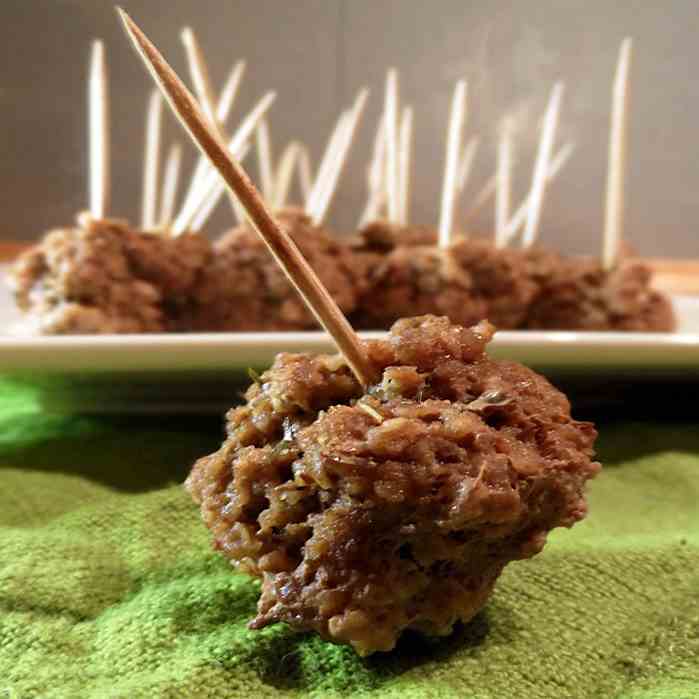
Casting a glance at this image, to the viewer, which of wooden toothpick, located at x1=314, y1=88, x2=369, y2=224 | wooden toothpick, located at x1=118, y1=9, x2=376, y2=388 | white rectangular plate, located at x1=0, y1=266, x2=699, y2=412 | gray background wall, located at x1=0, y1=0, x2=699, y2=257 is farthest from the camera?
gray background wall, located at x1=0, y1=0, x2=699, y2=257

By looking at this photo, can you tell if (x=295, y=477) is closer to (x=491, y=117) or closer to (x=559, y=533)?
(x=559, y=533)

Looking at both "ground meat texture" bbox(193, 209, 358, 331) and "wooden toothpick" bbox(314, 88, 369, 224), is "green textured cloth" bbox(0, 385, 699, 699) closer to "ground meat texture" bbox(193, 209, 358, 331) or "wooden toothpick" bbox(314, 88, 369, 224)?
"ground meat texture" bbox(193, 209, 358, 331)

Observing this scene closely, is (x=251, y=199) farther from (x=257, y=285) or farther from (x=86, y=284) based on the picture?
(x=257, y=285)

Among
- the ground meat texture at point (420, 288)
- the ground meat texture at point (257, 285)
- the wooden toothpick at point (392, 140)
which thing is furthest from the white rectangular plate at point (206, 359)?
the wooden toothpick at point (392, 140)

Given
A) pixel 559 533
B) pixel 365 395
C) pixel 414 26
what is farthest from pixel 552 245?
pixel 365 395

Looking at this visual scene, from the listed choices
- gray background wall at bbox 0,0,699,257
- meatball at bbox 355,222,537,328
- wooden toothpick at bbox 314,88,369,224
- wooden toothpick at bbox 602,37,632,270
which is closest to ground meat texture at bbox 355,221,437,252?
meatball at bbox 355,222,537,328
